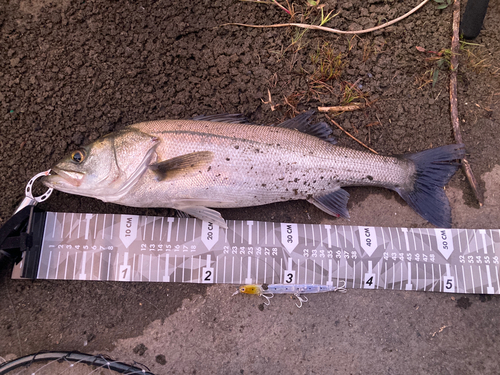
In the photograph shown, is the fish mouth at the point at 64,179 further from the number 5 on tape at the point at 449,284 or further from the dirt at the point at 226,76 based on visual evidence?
the number 5 on tape at the point at 449,284

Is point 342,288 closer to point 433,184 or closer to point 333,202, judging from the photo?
point 333,202

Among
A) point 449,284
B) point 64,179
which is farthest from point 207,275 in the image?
point 449,284

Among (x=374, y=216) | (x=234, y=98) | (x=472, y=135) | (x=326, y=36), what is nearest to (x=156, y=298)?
(x=234, y=98)

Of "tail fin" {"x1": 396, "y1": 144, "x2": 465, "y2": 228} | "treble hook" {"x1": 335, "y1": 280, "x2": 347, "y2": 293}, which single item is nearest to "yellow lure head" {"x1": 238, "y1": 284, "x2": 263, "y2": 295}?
"treble hook" {"x1": 335, "y1": 280, "x2": 347, "y2": 293}

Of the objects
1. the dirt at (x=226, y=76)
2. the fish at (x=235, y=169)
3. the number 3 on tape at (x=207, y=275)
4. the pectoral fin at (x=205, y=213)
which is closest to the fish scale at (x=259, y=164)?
the fish at (x=235, y=169)

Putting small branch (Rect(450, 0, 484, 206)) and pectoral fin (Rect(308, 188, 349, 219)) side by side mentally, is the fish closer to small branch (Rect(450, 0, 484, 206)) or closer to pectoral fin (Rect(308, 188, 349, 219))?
pectoral fin (Rect(308, 188, 349, 219))
